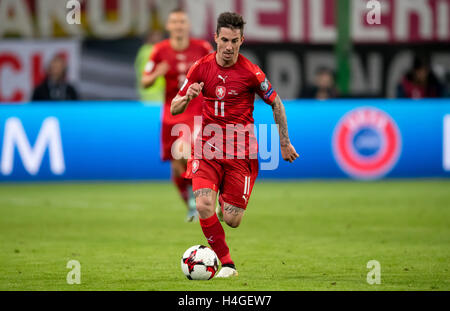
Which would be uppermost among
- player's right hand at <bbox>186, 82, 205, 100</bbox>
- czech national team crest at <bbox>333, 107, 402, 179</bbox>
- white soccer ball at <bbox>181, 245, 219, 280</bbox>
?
player's right hand at <bbox>186, 82, 205, 100</bbox>

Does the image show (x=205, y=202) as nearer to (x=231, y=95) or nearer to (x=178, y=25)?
(x=231, y=95)

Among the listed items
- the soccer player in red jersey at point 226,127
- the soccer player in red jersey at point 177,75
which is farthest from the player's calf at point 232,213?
the soccer player in red jersey at point 177,75

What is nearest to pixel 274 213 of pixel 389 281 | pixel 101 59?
pixel 389 281

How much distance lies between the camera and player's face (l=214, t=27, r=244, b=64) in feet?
25.0

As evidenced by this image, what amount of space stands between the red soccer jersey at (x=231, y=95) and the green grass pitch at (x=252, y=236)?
1032 millimetres

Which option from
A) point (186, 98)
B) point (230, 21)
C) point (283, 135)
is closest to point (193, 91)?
point (186, 98)

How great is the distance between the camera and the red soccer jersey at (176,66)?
37.4 ft

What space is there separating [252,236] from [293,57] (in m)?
12.2

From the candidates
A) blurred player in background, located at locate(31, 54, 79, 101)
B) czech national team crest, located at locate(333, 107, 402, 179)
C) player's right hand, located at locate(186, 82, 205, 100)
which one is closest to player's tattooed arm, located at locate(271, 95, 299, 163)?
player's right hand, located at locate(186, 82, 205, 100)

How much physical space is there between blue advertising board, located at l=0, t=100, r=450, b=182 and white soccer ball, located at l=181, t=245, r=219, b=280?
26.0ft

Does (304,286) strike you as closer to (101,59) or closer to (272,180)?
(272,180)

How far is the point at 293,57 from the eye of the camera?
71.8ft

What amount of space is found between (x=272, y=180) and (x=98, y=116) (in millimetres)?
3074

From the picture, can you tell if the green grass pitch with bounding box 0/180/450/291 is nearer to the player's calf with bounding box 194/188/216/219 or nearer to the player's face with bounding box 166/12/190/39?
the player's calf with bounding box 194/188/216/219
